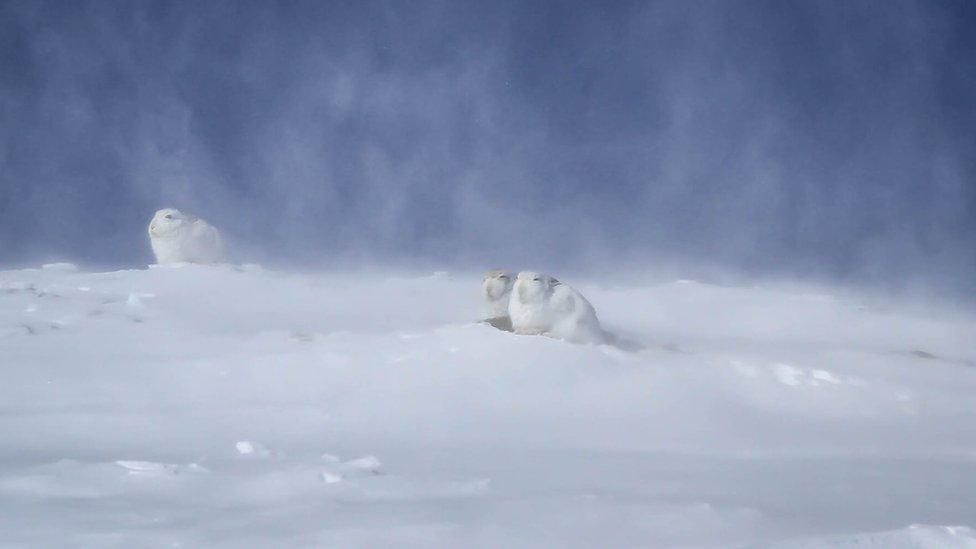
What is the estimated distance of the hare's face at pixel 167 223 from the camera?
28.3 ft

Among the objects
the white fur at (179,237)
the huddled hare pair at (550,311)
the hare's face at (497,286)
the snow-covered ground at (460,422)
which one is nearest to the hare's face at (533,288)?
the huddled hare pair at (550,311)

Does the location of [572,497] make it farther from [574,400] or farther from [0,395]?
[0,395]

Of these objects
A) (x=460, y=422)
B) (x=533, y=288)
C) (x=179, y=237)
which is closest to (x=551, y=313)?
(x=533, y=288)

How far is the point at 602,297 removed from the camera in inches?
324

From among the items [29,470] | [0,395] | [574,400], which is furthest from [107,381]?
[574,400]

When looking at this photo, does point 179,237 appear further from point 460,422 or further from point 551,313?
point 460,422

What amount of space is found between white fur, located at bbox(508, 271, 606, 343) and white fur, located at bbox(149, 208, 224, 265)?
3.90 m

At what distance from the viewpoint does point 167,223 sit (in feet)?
28.3

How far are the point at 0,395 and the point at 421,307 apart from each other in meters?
3.44

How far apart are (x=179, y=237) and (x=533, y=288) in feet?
13.3

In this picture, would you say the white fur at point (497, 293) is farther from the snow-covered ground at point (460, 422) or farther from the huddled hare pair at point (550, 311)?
the huddled hare pair at point (550, 311)

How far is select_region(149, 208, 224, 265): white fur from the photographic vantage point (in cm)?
863

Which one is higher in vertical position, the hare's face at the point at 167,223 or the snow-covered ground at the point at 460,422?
the hare's face at the point at 167,223

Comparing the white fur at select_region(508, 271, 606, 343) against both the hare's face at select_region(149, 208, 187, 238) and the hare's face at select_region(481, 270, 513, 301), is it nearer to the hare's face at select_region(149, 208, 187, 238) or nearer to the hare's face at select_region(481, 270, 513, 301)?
the hare's face at select_region(481, 270, 513, 301)
